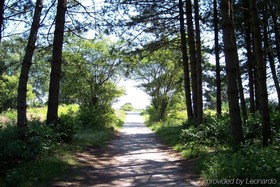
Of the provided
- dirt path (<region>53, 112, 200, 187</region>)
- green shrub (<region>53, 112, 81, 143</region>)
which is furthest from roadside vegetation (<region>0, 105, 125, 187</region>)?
dirt path (<region>53, 112, 200, 187</region>)

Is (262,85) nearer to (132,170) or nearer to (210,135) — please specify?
(210,135)

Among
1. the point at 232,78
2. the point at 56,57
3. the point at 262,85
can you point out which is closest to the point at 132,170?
the point at 232,78

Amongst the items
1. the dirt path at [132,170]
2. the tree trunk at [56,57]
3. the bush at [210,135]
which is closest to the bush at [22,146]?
the dirt path at [132,170]

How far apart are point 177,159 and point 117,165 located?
2.03 meters

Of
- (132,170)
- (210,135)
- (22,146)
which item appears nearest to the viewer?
(22,146)

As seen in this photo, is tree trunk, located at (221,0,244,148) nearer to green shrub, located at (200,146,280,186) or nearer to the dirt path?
green shrub, located at (200,146,280,186)

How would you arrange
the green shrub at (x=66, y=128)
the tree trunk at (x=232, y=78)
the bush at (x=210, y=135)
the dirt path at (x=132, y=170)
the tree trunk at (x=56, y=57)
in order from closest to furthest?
the dirt path at (x=132, y=170) → the tree trunk at (x=232, y=78) → the bush at (x=210, y=135) → the green shrub at (x=66, y=128) → the tree trunk at (x=56, y=57)

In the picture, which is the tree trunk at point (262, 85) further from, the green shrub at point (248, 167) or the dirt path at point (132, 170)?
the dirt path at point (132, 170)

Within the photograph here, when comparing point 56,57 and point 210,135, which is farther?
point 56,57

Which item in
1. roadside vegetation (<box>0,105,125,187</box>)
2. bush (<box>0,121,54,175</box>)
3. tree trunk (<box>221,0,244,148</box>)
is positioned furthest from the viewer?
tree trunk (<box>221,0,244,148</box>)

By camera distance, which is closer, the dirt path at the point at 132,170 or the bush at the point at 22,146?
the dirt path at the point at 132,170

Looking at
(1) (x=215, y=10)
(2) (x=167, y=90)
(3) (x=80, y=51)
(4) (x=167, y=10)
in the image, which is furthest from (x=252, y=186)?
(2) (x=167, y=90)

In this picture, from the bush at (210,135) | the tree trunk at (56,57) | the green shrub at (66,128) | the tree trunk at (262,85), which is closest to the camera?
the tree trunk at (262,85)

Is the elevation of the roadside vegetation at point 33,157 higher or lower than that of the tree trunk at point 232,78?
lower
